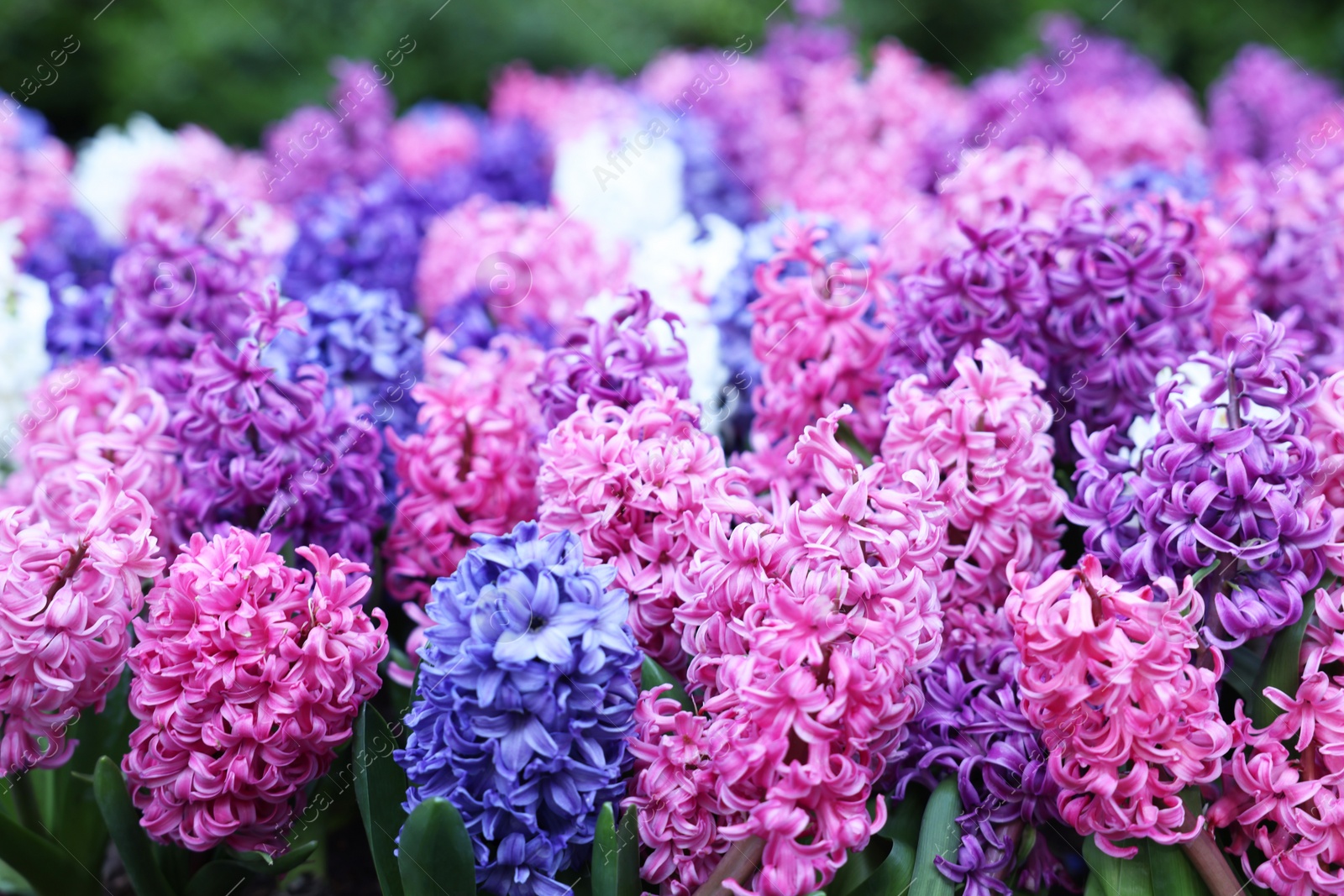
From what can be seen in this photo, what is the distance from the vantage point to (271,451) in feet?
6.84

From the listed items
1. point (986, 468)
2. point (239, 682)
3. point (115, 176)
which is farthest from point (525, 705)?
point (115, 176)

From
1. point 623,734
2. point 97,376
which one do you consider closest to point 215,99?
point 97,376

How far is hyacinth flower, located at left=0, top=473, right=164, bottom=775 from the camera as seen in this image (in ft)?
5.71

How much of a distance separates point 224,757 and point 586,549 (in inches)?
26.9

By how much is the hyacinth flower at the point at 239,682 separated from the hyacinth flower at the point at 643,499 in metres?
0.38

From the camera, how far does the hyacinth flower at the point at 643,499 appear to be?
5.93 feet

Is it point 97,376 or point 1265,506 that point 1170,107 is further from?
point 97,376

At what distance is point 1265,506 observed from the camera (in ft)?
5.46

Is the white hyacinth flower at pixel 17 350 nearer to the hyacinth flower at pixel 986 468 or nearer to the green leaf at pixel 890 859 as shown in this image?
the hyacinth flower at pixel 986 468

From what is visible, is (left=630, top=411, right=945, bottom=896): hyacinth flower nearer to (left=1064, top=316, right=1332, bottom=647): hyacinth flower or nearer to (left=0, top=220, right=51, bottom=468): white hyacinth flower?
(left=1064, top=316, right=1332, bottom=647): hyacinth flower

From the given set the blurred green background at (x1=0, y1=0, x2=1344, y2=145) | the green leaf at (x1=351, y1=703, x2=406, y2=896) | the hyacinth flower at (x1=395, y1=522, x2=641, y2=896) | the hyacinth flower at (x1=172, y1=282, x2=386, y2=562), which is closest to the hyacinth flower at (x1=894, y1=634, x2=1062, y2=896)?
the hyacinth flower at (x1=395, y1=522, x2=641, y2=896)

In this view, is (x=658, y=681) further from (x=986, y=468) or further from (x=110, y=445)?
(x=110, y=445)

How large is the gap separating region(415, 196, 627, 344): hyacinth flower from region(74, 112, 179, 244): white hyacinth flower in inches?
76.2

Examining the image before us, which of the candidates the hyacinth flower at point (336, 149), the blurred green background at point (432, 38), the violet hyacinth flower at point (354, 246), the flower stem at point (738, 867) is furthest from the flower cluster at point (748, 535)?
the blurred green background at point (432, 38)
